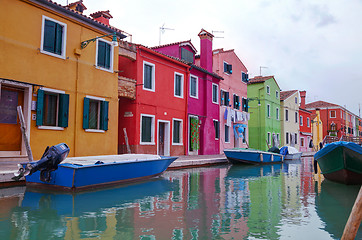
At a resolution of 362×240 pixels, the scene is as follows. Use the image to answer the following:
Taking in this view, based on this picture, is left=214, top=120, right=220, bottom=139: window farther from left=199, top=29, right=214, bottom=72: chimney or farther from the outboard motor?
the outboard motor

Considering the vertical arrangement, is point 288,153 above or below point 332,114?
below

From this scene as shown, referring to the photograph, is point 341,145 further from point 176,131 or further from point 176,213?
point 176,131

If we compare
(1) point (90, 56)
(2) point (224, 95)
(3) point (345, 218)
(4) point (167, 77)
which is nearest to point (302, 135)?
(2) point (224, 95)

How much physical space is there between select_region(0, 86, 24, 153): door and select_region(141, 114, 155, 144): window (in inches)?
245

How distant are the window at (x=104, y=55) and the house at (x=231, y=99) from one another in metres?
10.4

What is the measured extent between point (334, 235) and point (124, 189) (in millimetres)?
5843

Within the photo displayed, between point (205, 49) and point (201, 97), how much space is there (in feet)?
12.2

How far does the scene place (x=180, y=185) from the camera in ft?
33.1

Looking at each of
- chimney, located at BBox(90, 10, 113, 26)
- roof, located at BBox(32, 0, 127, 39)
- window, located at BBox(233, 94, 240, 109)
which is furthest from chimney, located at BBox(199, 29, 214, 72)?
roof, located at BBox(32, 0, 127, 39)

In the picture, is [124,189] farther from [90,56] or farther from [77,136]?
[90,56]

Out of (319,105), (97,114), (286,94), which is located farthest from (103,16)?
(319,105)

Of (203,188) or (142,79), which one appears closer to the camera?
(203,188)

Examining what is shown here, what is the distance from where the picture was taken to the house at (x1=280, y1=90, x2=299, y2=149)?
3591cm

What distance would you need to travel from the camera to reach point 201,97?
70.7 ft
